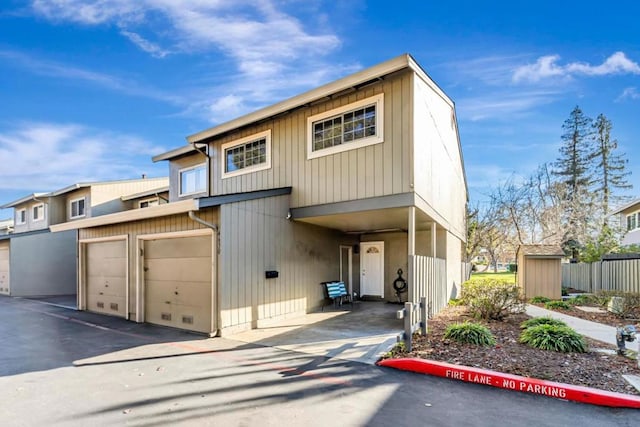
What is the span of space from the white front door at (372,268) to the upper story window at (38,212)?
20451 mm

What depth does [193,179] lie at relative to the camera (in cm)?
1395

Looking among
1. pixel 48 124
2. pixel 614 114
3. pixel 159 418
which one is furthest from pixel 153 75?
pixel 614 114

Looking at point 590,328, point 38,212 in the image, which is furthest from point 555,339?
point 38,212

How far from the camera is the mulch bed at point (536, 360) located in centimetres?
457

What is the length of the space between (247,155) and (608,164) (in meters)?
35.7

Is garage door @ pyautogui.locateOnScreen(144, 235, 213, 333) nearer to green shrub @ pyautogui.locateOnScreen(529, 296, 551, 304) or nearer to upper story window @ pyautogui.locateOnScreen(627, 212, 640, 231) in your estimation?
green shrub @ pyautogui.locateOnScreen(529, 296, 551, 304)

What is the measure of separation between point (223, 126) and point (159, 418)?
8456 mm

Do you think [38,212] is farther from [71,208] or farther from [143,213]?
[143,213]

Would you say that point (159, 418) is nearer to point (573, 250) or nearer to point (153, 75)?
point (153, 75)

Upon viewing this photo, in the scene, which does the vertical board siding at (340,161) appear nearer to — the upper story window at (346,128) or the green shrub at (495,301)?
the upper story window at (346,128)

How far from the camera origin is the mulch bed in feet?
15.0

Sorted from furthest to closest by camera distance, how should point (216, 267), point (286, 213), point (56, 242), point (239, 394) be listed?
point (56, 242)
point (286, 213)
point (216, 267)
point (239, 394)

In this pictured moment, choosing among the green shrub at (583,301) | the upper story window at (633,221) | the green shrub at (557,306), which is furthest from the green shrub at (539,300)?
the upper story window at (633,221)

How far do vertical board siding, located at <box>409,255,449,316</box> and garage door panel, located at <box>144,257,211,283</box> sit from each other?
4.50 m
